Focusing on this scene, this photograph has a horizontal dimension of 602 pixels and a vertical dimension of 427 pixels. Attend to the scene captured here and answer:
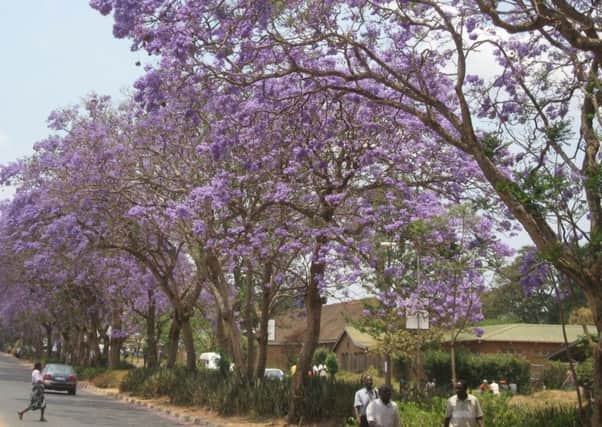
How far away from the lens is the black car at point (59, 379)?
34656 mm

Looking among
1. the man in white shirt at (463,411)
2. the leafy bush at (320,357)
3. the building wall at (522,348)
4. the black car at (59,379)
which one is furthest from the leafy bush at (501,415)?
the leafy bush at (320,357)

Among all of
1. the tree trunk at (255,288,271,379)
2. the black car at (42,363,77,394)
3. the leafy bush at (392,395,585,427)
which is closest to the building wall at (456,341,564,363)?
the black car at (42,363,77,394)

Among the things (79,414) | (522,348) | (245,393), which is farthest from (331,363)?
(79,414)

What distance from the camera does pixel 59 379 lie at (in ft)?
114

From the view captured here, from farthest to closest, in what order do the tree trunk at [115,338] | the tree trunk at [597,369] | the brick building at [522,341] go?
the brick building at [522,341], the tree trunk at [115,338], the tree trunk at [597,369]

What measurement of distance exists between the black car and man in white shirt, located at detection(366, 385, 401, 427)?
25.7 meters

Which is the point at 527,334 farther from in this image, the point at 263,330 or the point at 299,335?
the point at 263,330

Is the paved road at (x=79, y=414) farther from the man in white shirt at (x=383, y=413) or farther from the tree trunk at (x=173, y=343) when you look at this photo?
the man in white shirt at (x=383, y=413)

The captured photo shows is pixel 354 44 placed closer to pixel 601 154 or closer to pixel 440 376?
pixel 601 154

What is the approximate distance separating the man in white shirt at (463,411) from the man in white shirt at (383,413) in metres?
0.72

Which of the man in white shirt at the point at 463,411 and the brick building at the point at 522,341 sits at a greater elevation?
the brick building at the point at 522,341

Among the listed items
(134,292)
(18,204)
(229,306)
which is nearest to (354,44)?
(229,306)

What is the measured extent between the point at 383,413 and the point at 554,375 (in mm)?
31319

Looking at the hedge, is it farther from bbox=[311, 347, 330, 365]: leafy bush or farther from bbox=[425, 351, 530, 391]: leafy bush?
bbox=[311, 347, 330, 365]: leafy bush
